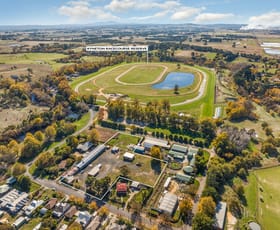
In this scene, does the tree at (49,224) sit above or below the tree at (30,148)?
below

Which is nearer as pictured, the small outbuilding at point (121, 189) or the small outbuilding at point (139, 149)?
the small outbuilding at point (121, 189)

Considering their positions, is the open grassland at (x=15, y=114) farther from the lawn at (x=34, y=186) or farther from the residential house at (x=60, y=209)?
the residential house at (x=60, y=209)

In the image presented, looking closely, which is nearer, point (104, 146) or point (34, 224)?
point (34, 224)

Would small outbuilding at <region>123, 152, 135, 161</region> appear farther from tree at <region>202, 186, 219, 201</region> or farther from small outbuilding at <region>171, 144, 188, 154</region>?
tree at <region>202, 186, 219, 201</region>

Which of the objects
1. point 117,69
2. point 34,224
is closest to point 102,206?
point 34,224

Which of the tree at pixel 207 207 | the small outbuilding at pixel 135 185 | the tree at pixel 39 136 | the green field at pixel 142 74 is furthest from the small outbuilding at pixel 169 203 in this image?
the green field at pixel 142 74

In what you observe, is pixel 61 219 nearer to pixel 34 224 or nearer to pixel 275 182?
pixel 34 224

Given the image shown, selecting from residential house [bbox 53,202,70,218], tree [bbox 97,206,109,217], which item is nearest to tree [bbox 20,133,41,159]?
residential house [bbox 53,202,70,218]
